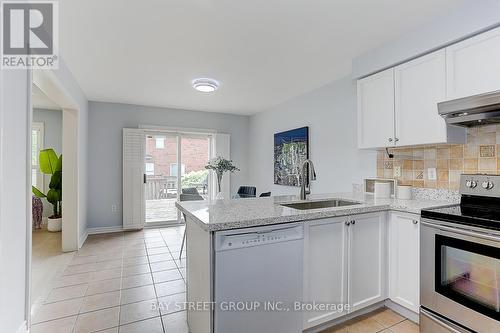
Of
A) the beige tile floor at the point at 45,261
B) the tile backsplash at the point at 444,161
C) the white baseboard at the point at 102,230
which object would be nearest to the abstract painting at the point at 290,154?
the tile backsplash at the point at 444,161

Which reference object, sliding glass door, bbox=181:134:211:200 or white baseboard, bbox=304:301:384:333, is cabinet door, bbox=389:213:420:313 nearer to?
white baseboard, bbox=304:301:384:333

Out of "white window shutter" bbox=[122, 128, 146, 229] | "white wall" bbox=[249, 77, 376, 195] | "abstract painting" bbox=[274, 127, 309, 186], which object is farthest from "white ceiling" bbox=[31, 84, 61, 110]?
"white wall" bbox=[249, 77, 376, 195]

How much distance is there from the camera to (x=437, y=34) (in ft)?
6.72

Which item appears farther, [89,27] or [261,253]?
[89,27]

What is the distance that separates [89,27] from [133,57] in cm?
61

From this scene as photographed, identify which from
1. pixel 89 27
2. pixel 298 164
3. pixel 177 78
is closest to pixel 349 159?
pixel 298 164

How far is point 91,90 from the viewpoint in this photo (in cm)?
397

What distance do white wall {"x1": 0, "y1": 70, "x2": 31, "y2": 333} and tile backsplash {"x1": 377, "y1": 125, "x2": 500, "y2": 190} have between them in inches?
127

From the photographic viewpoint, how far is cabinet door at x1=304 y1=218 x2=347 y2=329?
174cm

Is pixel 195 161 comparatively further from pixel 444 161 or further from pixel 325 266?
pixel 444 161

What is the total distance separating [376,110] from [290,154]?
196cm

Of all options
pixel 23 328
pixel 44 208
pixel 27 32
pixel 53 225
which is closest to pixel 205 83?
pixel 27 32

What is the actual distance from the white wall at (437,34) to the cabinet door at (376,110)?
11 centimetres

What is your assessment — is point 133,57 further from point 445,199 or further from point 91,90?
point 445,199
